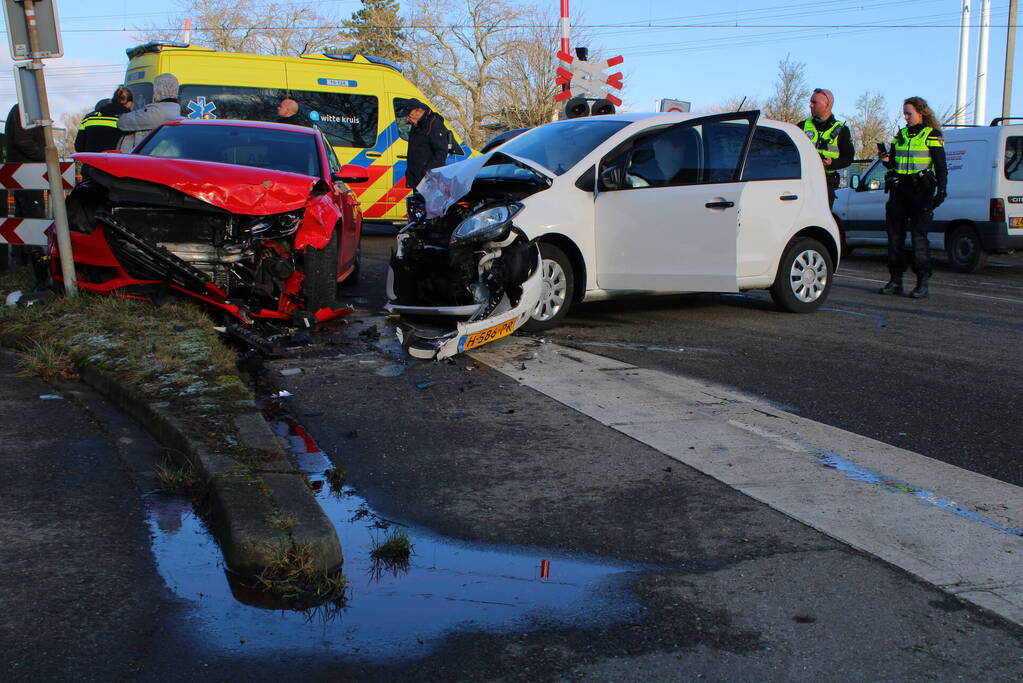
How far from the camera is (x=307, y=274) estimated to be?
306 inches

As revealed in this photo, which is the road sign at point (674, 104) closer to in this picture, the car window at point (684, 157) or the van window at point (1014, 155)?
the van window at point (1014, 155)

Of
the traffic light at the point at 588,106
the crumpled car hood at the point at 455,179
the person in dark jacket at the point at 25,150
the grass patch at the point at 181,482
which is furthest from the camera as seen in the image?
the traffic light at the point at 588,106

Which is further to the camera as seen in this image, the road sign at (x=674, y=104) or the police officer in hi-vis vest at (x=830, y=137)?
the road sign at (x=674, y=104)

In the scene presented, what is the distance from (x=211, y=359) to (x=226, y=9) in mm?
48464

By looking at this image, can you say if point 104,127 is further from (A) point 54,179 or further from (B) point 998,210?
(B) point 998,210

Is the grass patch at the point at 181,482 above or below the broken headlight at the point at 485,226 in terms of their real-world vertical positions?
below

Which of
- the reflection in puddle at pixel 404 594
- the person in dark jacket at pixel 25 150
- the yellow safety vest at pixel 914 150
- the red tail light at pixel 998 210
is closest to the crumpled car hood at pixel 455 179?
the reflection in puddle at pixel 404 594

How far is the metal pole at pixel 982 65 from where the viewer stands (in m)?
36.0

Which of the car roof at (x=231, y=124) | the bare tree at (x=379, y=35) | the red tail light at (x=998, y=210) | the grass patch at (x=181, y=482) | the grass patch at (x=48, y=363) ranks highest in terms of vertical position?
the bare tree at (x=379, y=35)

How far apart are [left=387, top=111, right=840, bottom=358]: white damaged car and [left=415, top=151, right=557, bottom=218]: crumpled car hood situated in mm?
13

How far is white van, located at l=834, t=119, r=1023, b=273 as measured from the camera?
13953 millimetres

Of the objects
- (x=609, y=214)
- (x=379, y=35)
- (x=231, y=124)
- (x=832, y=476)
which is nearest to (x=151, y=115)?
(x=231, y=124)

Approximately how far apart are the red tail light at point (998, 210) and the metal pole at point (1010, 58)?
60.5 ft

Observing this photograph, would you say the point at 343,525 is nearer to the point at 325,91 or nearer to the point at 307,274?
the point at 307,274
